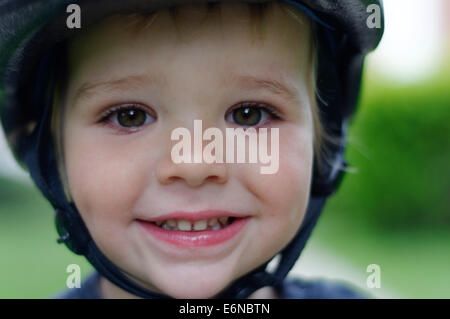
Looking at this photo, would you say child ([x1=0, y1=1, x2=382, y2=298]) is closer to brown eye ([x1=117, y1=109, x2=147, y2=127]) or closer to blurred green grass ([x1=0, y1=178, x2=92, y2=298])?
brown eye ([x1=117, y1=109, x2=147, y2=127])

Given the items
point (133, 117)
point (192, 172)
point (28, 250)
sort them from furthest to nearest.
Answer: point (28, 250) → point (133, 117) → point (192, 172)

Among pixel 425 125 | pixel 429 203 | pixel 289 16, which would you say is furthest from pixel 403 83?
pixel 289 16

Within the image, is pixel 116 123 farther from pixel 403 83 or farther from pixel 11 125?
pixel 403 83

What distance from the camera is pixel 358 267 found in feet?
12.9

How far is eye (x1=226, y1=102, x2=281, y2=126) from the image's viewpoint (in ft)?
4.40

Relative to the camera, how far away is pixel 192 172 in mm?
1219

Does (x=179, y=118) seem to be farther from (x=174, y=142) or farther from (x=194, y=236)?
(x=194, y=236)

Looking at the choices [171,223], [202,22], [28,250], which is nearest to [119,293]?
[171,223]

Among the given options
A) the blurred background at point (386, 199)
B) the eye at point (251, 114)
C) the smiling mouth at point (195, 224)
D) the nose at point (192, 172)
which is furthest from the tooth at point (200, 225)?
the blurred background at point (386, 199)

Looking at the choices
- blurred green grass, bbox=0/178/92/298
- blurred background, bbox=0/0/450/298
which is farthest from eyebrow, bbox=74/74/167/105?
blurred background, bbox=0/0/450/298

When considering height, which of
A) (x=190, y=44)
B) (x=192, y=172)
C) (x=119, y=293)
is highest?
(x=190, y=44)

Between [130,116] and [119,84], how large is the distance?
0.08 meters
